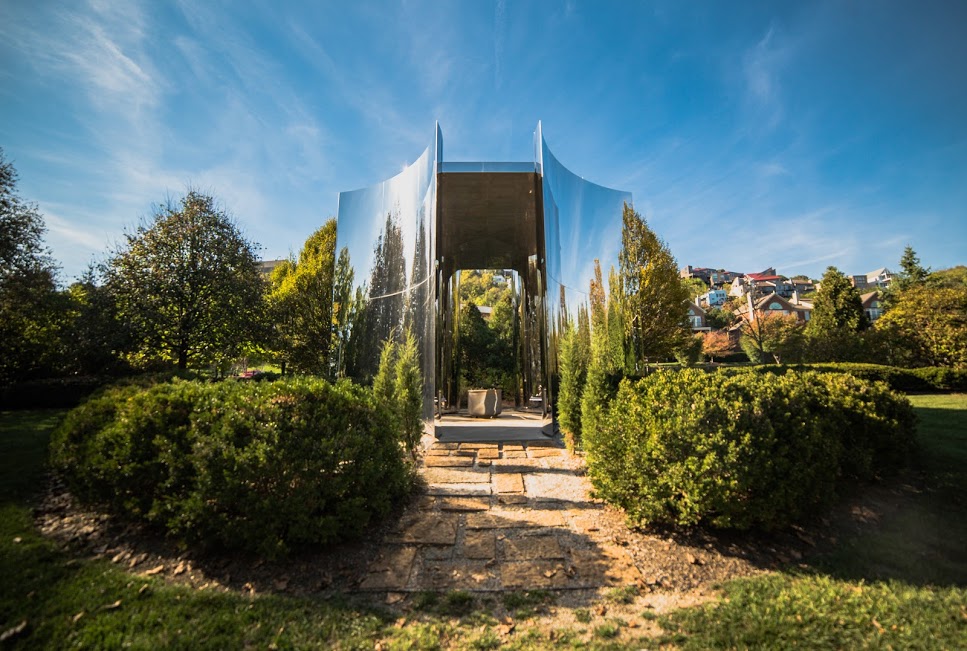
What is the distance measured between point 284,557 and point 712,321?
2385 inches

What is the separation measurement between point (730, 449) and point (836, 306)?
23486mm

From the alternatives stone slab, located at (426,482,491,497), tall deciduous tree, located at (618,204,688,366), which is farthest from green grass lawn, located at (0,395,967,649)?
tall deciduous tree, located at (618,204,688,366)

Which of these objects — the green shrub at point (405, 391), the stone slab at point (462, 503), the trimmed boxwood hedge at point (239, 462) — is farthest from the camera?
the green shrub at point (405, 391)

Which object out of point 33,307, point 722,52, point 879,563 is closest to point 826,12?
point 722,52

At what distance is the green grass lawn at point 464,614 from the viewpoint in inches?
87.0

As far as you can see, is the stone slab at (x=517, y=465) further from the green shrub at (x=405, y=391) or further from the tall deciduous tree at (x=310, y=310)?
the tall deciduous tree at (x=310, y=310)

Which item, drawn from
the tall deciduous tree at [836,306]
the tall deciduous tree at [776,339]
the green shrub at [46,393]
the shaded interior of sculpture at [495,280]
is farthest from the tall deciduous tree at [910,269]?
the green shrub at [46,393]

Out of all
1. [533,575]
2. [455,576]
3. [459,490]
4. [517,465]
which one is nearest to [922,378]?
[517,465]

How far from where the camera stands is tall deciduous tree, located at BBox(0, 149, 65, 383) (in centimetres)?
1033

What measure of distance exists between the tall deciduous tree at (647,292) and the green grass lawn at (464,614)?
20.7 ft

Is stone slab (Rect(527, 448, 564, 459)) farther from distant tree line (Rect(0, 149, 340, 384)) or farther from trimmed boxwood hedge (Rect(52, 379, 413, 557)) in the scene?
distant tree line (Rect(0, 149, 340, 384))

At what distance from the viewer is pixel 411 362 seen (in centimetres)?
695

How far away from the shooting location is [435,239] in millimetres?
8281

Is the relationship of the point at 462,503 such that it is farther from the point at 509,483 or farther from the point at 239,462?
the point at 239,462
